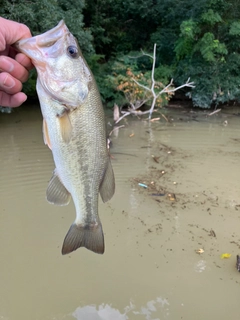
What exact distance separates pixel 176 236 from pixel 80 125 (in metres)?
3.73

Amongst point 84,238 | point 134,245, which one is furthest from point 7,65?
point 134,245

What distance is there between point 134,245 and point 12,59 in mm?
3578

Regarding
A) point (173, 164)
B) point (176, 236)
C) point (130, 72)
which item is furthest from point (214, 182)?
point (130, 72)

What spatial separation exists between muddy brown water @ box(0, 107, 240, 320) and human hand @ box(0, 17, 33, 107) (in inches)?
113

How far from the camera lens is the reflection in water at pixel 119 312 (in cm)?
377

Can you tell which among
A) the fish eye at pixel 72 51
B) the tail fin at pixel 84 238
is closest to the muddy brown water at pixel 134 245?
the tail fin at pixel 84 238

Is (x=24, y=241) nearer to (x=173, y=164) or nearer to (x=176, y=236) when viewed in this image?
(x=176, y=236)

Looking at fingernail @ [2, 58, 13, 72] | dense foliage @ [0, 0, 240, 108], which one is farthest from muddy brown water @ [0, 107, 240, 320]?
dense foliage @ [0, 0, 240, 108]

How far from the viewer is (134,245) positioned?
191 inches

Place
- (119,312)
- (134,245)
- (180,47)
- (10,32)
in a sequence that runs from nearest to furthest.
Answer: (10,32) → (119,312) → (134,245) → (180,47)

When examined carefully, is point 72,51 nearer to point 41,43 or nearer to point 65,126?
point 41,43

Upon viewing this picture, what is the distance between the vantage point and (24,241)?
16.0 ft

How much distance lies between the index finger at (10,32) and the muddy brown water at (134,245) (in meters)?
3.07

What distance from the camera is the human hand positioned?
1.76m
